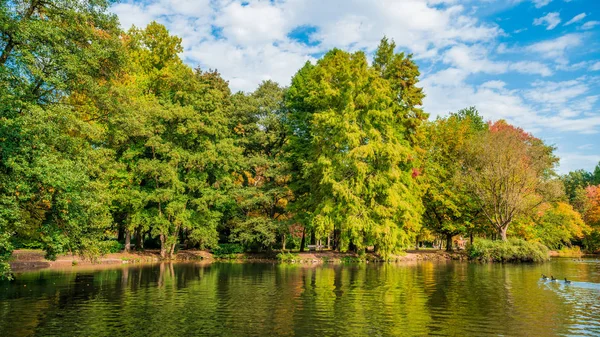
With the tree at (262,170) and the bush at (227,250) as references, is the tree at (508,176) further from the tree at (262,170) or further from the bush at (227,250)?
the bush at (227,250)

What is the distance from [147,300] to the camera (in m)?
16.6

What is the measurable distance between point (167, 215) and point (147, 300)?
1068 inches

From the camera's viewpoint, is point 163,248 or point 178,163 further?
point 178,163

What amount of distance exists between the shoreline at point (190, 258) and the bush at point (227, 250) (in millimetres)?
544

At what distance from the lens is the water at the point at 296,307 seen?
11.6 meters

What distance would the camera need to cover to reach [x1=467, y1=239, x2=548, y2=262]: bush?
1647 inches

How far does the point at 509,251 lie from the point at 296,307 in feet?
114

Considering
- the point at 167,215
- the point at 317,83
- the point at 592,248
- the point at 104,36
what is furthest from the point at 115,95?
the point at 592,248

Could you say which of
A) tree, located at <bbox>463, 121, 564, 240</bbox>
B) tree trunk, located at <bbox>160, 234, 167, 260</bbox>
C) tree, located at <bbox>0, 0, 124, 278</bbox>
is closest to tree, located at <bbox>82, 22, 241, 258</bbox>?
tree trunk, located at <bbox>160, 234, 167, 260</bbox>

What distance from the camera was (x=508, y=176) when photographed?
43969 mm

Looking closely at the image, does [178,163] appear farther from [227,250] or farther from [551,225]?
[551,225]

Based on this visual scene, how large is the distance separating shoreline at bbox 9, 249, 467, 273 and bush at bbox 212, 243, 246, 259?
1.78 feet

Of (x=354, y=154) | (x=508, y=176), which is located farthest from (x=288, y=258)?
(x=508, y=176)

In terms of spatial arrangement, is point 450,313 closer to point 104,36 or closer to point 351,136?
point 104,36
